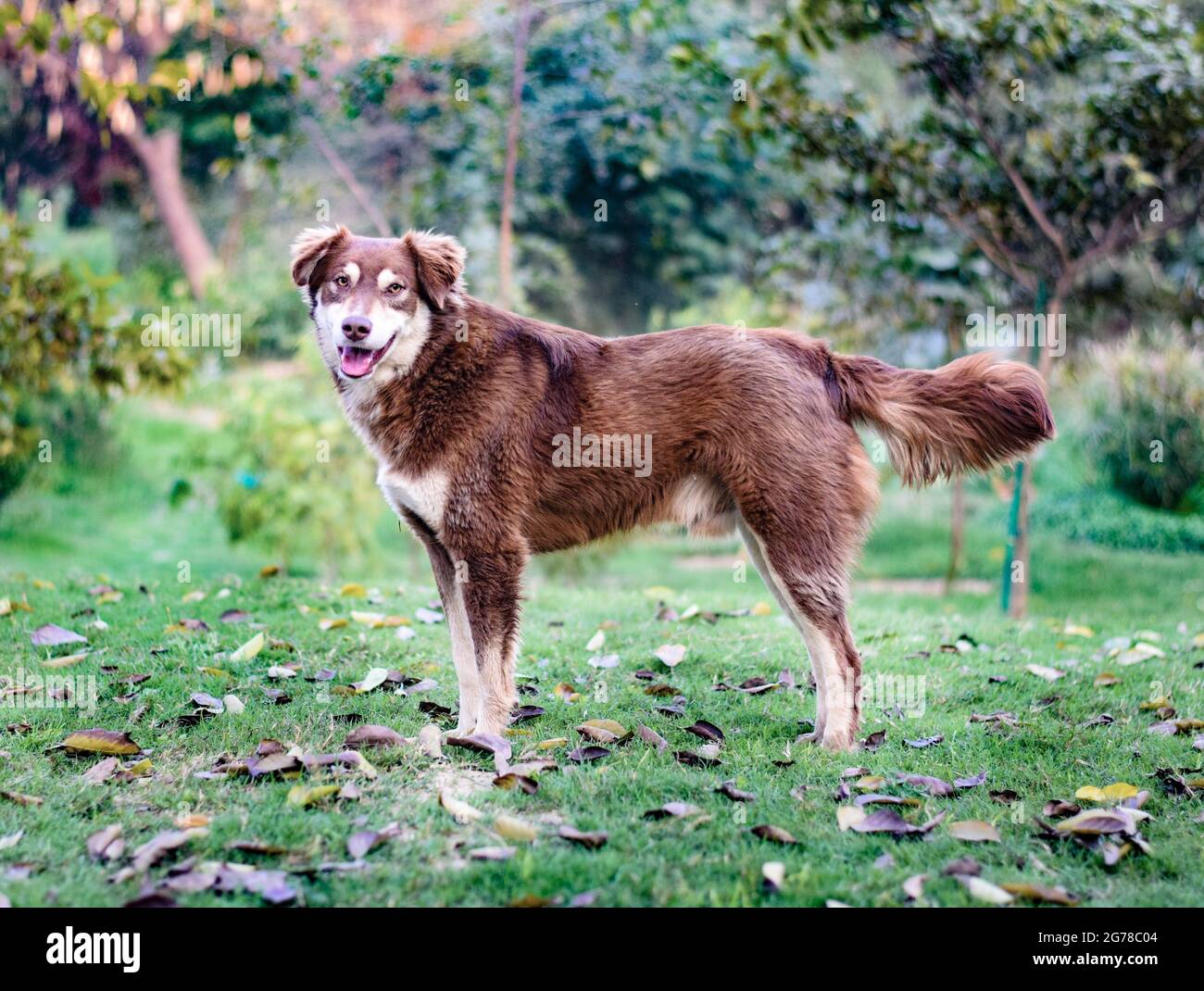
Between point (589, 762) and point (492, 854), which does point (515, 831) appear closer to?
point (492, 854)

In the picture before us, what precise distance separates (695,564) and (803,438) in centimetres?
883

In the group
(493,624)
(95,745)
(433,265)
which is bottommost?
(95,745)

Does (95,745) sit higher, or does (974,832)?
(95,745)

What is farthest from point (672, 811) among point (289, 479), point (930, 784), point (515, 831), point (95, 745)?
point (289, 479)

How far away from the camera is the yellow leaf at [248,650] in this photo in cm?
534

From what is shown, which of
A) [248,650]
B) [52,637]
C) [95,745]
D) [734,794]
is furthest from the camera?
[52,637]

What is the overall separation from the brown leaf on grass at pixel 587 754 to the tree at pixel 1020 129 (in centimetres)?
472

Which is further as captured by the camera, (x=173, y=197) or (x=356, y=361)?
(x=173, y=197)

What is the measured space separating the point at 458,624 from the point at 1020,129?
663 cm

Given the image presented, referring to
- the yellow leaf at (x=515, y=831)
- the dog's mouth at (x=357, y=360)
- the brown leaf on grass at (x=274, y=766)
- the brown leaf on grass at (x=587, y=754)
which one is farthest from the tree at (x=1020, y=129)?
the yellow leaf at (x=515, y=831)

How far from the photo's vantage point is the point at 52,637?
557 centimetres

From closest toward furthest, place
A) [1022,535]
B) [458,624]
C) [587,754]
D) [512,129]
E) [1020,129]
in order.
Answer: [587,754] < [458,624] < [1022,535] < [512,129] < [1020,129]

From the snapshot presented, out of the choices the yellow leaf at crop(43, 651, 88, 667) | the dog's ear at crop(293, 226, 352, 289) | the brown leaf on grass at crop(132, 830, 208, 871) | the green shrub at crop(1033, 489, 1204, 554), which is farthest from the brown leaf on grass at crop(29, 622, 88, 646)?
the green shrub at crop(1033, 489, 1204, 554)

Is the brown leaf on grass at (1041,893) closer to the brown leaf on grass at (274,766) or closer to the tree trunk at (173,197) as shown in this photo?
the brown leaf on grass at (274,766)
